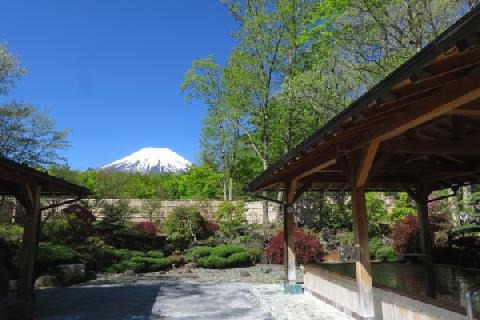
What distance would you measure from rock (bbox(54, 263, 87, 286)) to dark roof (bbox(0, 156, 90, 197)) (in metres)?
3.06

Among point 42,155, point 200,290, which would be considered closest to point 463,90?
point 200,290

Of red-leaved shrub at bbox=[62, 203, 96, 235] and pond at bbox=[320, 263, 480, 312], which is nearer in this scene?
pond at bbox=[320, 263, 480, 312]

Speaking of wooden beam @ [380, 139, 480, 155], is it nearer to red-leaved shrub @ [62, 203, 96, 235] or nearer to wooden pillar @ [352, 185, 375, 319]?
wooden pillar @ [352, 185, 375, 319]

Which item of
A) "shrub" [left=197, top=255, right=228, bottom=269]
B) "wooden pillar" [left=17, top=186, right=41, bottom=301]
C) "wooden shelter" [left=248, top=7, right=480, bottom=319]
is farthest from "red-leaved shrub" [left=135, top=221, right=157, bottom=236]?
"wooden pillar" [left=17, top=186, right=41, bottom=301]

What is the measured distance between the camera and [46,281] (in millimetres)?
11117

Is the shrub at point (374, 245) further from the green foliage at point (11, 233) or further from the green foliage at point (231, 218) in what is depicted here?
the green foliage at point (11, 233)

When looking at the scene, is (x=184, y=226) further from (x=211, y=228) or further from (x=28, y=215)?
(x=28, y=215)

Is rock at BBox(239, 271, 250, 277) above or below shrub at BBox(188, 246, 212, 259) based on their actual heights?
below

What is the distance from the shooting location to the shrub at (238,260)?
14.9 metres

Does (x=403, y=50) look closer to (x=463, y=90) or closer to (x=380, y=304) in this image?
(x=380, y=304)

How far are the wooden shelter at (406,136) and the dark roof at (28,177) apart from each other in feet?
13.9

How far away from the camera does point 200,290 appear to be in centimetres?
1009

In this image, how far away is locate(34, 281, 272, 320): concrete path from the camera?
714cm

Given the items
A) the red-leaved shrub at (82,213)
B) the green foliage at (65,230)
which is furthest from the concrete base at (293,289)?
the red-leaved shrub at (82,213)
